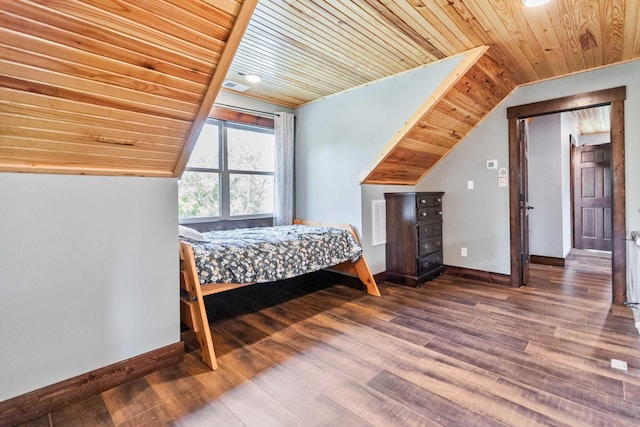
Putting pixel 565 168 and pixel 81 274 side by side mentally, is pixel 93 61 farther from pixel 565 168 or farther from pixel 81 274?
pixel 565 168

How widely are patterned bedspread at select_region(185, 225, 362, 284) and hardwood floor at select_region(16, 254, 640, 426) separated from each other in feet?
1.37

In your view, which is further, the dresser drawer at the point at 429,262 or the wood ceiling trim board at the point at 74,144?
the dresser drawer at the point at 429,262

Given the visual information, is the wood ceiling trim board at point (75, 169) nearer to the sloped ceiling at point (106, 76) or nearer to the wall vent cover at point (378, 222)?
the sloped ceiling at point (106, 76)

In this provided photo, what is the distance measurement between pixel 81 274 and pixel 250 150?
2401 mm

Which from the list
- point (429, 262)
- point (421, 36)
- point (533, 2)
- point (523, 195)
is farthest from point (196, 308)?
point (523, 195)

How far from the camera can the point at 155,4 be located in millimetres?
1234

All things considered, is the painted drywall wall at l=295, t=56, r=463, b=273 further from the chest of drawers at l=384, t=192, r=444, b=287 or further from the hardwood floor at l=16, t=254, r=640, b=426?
the hardwood floor at l=16, t=254, r=640, b=426

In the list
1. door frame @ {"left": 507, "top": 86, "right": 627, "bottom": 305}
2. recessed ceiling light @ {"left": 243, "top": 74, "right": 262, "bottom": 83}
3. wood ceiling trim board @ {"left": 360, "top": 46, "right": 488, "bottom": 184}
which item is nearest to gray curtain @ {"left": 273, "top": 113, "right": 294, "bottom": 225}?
recessed ceiling light @ {"left": 243, "top": 74, "right": 262, "bottom": 83}

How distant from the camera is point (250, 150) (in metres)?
3.76

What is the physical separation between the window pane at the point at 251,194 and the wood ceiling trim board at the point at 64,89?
6.63 feet

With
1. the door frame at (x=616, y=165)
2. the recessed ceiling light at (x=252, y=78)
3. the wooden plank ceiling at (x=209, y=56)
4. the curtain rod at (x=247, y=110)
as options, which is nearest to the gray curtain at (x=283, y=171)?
the curtain rod at (x=247, y=110)

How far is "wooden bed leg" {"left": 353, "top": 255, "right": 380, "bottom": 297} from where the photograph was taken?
3.20 meters

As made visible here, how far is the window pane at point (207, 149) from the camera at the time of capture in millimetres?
3289

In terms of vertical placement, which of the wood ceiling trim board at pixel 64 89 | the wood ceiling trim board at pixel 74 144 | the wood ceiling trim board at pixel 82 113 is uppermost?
the wood ceiling trim board at pixel 64 89
